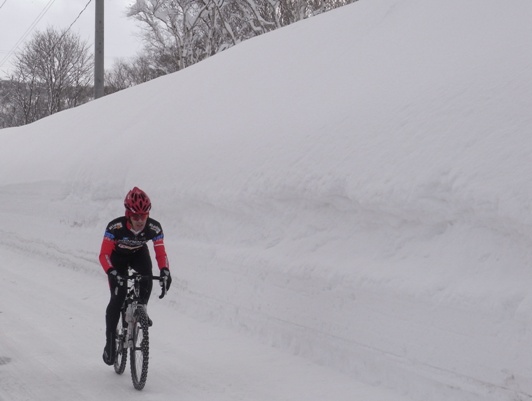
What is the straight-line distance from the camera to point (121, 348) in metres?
6.68

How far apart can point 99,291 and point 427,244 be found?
21.9ft

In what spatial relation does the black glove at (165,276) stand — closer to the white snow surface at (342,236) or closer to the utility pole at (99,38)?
the white snow surface at (342,236)

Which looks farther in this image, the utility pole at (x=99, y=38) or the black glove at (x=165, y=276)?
the utility pole at (x=99, y=38)

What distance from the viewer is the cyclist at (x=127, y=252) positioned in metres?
6.37

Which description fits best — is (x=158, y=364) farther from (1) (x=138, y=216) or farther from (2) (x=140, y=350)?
(1) (x=138, y=216)

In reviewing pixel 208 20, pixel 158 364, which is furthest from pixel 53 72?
pixel 158 364

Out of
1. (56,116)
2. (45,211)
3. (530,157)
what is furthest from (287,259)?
(56,116)

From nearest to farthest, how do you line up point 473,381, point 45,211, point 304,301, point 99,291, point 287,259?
point 473,381, point 304,301, point 287,259, point 99,291, point 45,211

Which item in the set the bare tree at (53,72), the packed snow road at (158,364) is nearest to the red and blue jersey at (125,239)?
the packed snow road at (158,364)

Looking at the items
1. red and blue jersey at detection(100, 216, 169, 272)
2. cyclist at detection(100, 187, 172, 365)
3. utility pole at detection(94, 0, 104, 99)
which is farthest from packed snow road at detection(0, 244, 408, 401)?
utility pole at detection(94, 0, 104, 99)

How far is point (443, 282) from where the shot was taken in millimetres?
5957

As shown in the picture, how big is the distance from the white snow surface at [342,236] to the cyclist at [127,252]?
640mm

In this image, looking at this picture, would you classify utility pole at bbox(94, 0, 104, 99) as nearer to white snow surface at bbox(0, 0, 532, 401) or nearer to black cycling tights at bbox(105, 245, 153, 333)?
white snow surface at bbox(0, 0, 532, 401)

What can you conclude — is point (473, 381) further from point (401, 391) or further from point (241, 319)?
point (241, 319)
